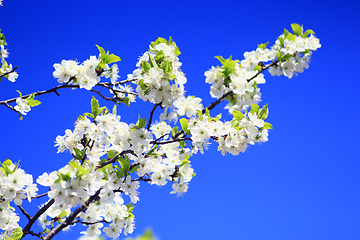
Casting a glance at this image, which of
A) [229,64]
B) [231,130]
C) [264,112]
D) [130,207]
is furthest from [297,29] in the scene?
[130,207]

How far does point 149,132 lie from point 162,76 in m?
0.52

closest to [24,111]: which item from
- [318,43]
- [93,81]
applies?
[93,81]

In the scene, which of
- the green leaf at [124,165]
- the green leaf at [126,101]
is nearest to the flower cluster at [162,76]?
the green leaf at [124,165]

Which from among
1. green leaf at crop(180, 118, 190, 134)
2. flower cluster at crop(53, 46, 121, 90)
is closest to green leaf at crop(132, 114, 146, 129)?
green leaf at crop(180, 118, 190, 134)

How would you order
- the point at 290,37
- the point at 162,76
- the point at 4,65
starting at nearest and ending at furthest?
the point at 162,76 → the point at 290,37 → the point at 4,65

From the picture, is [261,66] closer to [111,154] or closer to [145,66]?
[145,66]

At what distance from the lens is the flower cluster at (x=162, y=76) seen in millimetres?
2365

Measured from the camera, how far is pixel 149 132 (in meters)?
2.48

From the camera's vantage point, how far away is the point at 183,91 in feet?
8.38

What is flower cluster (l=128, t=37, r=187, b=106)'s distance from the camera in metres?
2.37

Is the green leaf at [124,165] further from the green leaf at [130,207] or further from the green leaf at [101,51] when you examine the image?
the green leaf at [101,51]

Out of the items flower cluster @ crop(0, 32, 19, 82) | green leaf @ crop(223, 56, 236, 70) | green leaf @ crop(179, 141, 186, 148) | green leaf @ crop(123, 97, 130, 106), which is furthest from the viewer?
flower cluster @ crop(0, 32, 19, 82)

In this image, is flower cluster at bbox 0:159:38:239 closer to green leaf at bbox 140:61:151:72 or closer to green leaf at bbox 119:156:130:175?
green leaf at bbox 119:156:130:175

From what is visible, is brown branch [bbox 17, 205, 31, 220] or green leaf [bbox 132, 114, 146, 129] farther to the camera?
brown branch [bbox 17, 205, 31, 220]
